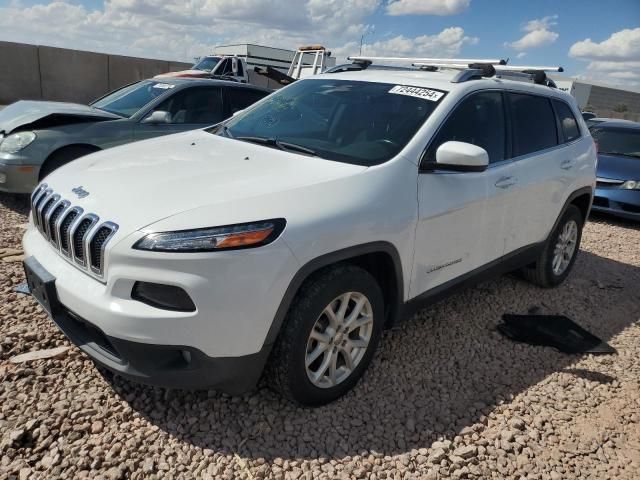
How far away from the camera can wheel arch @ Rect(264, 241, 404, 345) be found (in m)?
2.29

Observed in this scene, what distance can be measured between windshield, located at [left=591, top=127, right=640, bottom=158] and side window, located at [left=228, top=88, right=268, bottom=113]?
598 centimetres

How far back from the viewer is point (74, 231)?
2.37m

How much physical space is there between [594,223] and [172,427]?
24.4 feet

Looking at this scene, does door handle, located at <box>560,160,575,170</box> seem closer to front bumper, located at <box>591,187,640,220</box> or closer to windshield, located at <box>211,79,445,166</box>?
windshield, located at <box>211,79,445,166</box>

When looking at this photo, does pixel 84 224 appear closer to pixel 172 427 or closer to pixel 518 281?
pixel 172 427

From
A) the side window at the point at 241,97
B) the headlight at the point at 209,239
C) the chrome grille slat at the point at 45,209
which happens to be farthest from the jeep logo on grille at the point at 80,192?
the side window at the point at 241,97

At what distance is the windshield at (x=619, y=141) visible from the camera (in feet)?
28.2

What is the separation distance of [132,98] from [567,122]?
16.4ft

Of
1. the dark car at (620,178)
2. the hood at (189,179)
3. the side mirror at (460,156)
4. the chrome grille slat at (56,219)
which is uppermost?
the side mirror at (460,156)

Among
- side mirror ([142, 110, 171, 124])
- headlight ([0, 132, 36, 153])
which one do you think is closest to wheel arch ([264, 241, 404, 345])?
side mirror ([142, 110, 171, 124])

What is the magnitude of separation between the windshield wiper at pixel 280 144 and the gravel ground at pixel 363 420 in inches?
54.2

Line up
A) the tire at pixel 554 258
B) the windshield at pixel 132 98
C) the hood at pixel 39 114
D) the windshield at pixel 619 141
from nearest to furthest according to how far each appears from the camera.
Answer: the tire at pixel 554 258
the hood at pixel 39 114
the windshield at pixel 132 98
the windshield at pixel 619 141

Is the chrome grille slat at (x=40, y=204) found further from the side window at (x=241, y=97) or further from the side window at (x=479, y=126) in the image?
the side window at (x=241, y=97)

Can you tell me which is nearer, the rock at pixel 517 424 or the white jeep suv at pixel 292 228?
the white jeep suv at pixel 292 228
